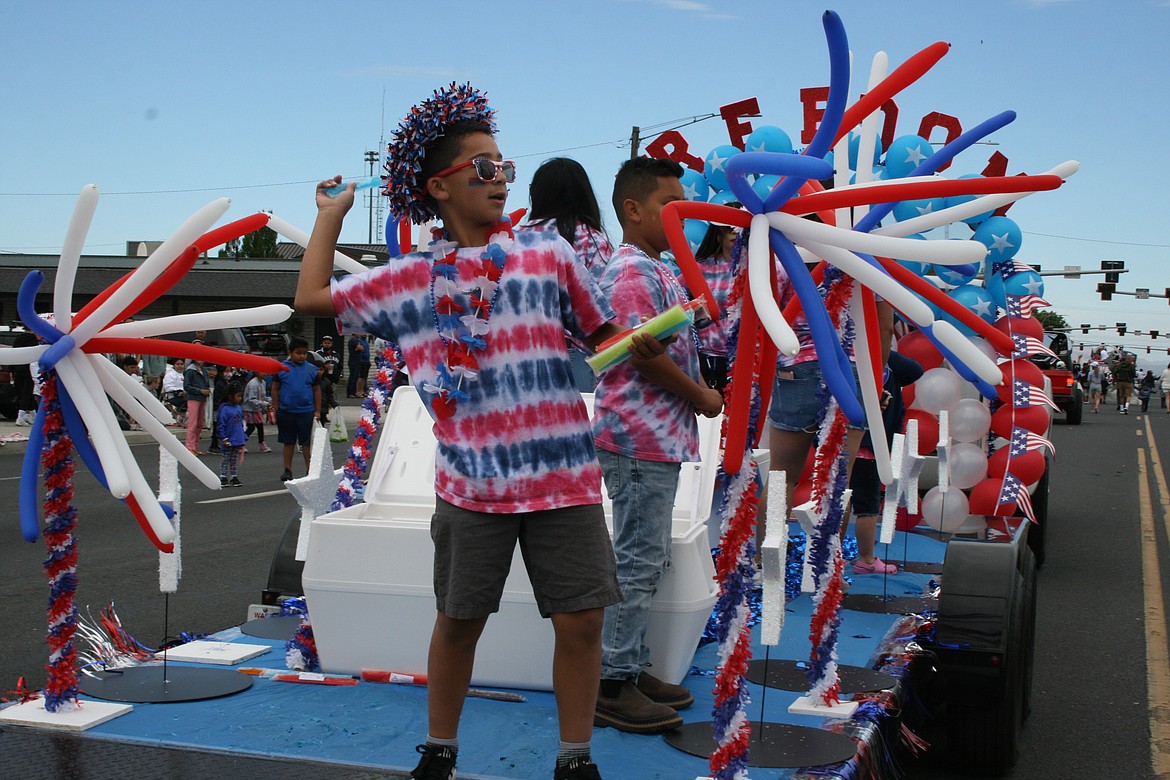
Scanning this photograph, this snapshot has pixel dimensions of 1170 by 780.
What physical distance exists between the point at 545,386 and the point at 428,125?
0.66 metres

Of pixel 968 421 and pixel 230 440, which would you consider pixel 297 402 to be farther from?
pixel 968 421

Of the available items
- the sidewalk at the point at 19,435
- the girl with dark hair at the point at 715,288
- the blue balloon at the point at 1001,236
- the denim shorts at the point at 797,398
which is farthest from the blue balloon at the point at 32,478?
the sidewalk at the point at 19,435

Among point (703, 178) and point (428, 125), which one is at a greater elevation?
point (703, 178)

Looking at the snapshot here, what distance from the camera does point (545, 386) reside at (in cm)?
270

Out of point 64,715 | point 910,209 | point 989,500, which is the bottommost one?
point 64,715

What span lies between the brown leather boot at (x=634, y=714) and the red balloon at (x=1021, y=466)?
432 centimetres

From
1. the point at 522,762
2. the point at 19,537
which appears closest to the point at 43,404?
the point at 522,762

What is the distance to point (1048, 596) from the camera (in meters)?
7.65

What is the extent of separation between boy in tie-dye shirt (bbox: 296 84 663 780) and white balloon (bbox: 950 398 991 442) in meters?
4.89

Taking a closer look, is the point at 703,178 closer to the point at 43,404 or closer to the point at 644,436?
the point at 644,436

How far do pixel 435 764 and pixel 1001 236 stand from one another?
17.6 feet

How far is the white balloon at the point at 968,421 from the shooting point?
7184mm

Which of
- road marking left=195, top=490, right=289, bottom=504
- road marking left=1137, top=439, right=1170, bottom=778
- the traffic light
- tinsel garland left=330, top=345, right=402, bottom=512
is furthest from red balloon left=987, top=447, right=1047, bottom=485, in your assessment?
the traffic light

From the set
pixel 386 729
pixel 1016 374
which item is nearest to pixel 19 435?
pixel 1016 374
